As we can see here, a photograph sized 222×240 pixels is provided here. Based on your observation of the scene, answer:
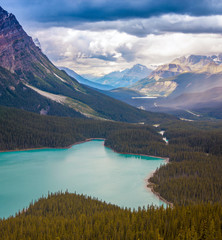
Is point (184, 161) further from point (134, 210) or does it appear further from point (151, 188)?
point (134, 210)

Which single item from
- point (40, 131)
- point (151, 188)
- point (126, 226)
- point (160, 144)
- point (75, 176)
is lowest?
point (75, 176)

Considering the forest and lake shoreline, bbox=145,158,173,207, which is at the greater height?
the forest

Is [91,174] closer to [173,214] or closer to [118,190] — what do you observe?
[118,190]

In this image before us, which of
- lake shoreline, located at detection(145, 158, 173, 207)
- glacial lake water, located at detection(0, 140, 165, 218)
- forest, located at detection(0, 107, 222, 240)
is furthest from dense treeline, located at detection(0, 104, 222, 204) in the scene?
glacial lake water, located at detection(0, 140, 165, 218)

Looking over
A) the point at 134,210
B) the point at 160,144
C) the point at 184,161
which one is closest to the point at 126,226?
the point at 134,210

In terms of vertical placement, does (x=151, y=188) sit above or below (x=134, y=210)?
below

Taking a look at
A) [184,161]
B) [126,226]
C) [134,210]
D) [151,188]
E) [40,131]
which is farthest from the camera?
[40,131]

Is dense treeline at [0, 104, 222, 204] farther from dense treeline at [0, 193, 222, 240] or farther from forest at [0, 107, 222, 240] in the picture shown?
dense treeline at [0, 193, 222, 240]

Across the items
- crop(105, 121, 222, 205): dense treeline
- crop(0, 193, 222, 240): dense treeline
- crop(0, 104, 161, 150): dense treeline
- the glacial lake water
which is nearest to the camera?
crop(0, 193, 222, 240): dense treeline

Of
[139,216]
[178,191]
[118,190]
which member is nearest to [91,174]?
[118,190]

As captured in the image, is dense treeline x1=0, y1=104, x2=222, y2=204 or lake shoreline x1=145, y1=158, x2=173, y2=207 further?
dense treeline x1=0, y1=104, x2=222, y2=204
